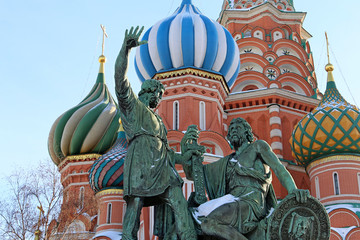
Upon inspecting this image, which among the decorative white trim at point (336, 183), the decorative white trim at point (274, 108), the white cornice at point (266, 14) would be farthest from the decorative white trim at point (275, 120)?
the white cornice at point (266, 14)

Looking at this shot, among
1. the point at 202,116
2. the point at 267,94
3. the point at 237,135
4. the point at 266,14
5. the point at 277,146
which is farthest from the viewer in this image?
the point at 266,14

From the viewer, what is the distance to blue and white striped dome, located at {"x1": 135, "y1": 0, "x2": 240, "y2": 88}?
1870 centimetres

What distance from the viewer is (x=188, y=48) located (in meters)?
18.6

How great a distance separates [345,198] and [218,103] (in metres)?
4.98

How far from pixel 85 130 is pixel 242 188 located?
19.6 metres

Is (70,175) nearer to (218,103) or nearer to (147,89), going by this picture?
(218,103)

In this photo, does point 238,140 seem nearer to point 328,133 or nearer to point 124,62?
point 124,62

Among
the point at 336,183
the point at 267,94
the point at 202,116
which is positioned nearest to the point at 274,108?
the point at 267,94

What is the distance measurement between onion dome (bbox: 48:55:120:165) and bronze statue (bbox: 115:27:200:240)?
1911 cm

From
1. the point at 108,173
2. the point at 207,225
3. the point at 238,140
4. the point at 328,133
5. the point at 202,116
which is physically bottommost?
the point at 207,225

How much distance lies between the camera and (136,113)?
5.20 metres

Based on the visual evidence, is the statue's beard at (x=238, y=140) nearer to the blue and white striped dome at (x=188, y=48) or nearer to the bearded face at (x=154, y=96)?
the bearded face at (x=154, y=96)

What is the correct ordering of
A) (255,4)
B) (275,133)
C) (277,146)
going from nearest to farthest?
(277,146)
(275,133)
(255,4)

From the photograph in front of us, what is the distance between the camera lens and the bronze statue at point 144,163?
192 inches
